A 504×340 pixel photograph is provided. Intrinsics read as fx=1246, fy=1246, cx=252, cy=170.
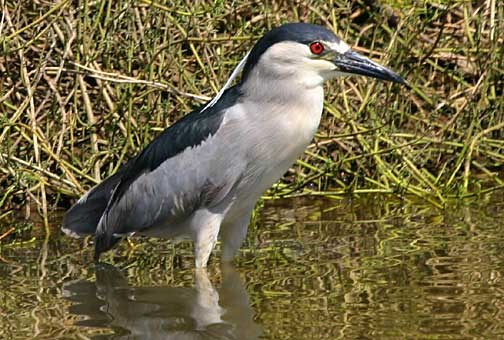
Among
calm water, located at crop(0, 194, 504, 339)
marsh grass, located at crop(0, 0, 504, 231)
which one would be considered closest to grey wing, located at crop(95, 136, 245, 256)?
calm water, located at crop(0, 194, 504, 339)

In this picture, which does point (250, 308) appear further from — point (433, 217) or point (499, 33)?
point (499, 33)

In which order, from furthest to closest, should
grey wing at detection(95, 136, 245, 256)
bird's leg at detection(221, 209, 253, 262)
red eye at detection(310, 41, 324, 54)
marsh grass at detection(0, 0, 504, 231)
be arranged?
marsh grass at detection(0, 0, 504, 231)
bird's leg at detection(221, 209, 253, 262)
grey wing at detection(95, 136, 245, 256)
red eye at detection(310, 41, 324, 54)

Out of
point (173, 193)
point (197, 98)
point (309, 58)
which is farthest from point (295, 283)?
point (197, 98)

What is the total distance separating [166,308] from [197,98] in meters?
2.13

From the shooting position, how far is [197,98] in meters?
7.30

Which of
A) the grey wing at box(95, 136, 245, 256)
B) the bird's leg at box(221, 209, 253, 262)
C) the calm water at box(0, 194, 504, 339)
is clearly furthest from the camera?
the bird's leg at box(221, 209, 253, 262)

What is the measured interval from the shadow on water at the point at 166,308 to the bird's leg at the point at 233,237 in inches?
3.4

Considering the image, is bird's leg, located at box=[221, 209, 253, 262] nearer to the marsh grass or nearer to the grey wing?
the grey wing

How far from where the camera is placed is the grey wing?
6020 mm

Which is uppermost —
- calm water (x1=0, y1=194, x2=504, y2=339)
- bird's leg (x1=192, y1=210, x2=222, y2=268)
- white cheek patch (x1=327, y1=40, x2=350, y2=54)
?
white cheek patch (x1=327, y1=40, x2=350, y2=54)

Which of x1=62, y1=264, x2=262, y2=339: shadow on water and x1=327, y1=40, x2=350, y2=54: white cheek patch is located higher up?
x1=327, y1=40, x2=350, y2=54: white cheek patch

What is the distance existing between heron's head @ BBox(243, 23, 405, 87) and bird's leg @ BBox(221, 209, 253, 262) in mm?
773

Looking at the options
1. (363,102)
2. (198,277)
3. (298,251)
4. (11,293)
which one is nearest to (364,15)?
(363,102)

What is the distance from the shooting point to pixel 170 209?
6.30 metres
